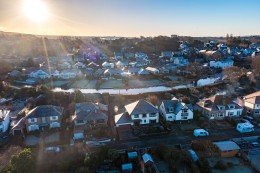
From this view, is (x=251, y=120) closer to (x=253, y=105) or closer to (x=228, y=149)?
(x=253, y=105)

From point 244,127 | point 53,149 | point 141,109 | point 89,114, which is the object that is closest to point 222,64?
point 244,127

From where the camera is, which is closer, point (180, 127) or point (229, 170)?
point (229, 170)

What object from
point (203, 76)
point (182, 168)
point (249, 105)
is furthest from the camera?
point (203, 76)

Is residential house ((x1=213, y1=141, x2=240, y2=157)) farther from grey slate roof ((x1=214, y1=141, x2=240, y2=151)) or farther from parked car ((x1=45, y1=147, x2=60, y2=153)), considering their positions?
parked car ((x1=45, y1=147, x2=60, y2=153))

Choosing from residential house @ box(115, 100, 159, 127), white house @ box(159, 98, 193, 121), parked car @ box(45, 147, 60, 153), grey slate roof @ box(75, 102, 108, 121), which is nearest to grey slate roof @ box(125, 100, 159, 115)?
residential house @ box(115, 100, 159, 127)

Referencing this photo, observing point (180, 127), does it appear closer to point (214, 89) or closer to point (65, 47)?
point (214, 89)

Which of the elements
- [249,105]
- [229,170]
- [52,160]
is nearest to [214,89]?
[249,105]
